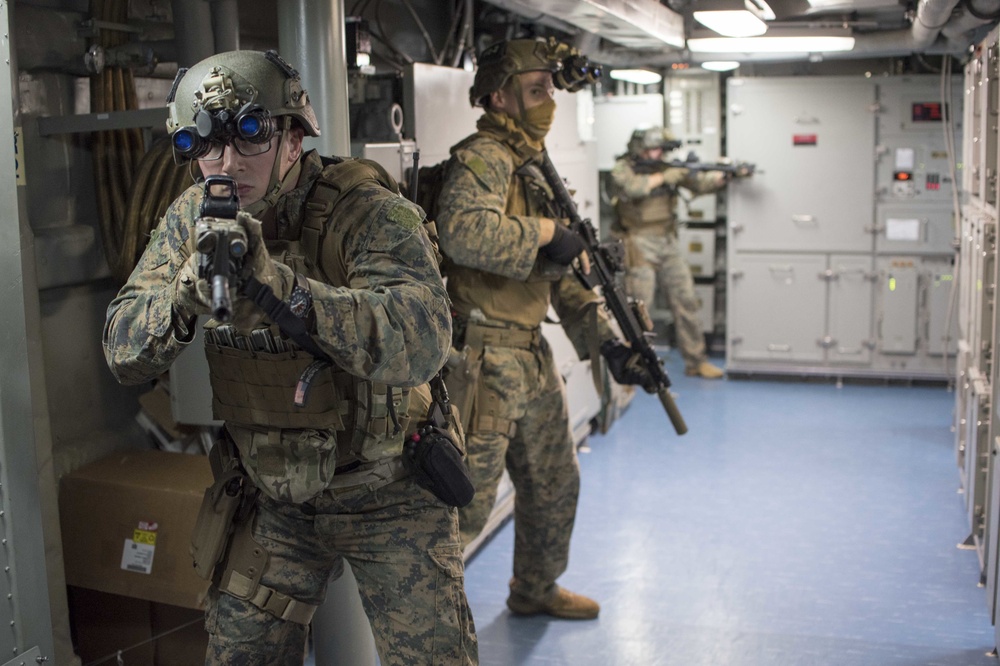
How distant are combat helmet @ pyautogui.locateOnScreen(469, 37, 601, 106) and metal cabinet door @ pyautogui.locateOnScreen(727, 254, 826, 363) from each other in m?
4.79

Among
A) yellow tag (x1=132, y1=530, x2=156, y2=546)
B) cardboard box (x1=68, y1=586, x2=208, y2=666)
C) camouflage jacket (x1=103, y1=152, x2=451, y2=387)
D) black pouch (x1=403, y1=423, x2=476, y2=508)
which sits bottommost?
cardboard box (x1=68, y1=586, x2=208, y2=666)

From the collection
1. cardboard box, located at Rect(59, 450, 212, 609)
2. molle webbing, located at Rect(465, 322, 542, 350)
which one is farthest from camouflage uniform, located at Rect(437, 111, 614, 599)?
cardboard box, located at Rect(59, 450, 212, 609)

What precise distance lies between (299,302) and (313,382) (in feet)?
1.15

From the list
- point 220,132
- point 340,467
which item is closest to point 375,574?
point 340,467

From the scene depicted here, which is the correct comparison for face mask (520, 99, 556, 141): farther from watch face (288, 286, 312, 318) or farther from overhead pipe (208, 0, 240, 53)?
watch face (288, 286, 312, 318)

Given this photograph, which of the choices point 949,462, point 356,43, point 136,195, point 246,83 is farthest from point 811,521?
point 246,83

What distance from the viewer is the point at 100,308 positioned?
13.5ft

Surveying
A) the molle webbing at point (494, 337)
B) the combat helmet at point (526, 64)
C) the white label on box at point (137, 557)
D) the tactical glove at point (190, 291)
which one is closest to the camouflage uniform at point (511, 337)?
the molle webbing at point (494, 337)

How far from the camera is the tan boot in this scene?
178 inches

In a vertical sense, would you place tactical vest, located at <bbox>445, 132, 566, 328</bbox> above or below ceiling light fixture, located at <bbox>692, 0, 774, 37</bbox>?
below

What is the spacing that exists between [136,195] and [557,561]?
2164 millimetres

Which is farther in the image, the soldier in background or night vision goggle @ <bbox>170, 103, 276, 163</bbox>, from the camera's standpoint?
the soldier in background

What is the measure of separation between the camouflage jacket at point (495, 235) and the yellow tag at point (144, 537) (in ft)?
4.41

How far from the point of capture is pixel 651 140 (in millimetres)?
8531
